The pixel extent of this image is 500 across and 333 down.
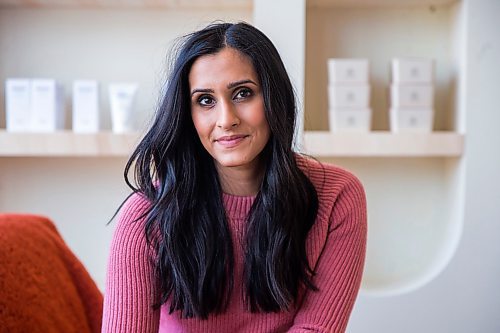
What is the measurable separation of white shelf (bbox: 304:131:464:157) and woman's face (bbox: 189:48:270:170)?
0.64 m

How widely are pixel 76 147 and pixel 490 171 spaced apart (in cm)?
97

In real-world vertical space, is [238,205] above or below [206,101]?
below

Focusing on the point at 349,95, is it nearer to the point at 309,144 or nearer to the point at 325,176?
the point at 309,144

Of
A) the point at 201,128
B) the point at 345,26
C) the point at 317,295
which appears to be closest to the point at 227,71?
the point at 201,128

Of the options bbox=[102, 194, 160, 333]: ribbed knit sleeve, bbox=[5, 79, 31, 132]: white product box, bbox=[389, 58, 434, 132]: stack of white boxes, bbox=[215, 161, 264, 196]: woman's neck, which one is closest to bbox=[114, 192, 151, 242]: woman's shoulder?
bbox=[102, 194, 160, 333]: ribbed knit sleeve

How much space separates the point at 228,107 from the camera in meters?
0.83

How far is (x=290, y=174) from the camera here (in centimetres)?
90

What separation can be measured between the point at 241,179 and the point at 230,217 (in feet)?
0.19

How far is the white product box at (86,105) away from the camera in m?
1.51

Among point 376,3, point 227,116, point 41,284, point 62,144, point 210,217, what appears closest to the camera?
point 227,116

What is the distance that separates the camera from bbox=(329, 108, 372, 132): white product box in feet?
4.92

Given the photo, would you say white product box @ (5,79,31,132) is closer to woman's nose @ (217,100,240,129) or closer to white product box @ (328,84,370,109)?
white product box @ (328,84,370,109)

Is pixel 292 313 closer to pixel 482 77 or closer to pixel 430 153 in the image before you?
pixel 430 153

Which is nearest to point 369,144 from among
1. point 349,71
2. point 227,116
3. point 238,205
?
point 349,71
